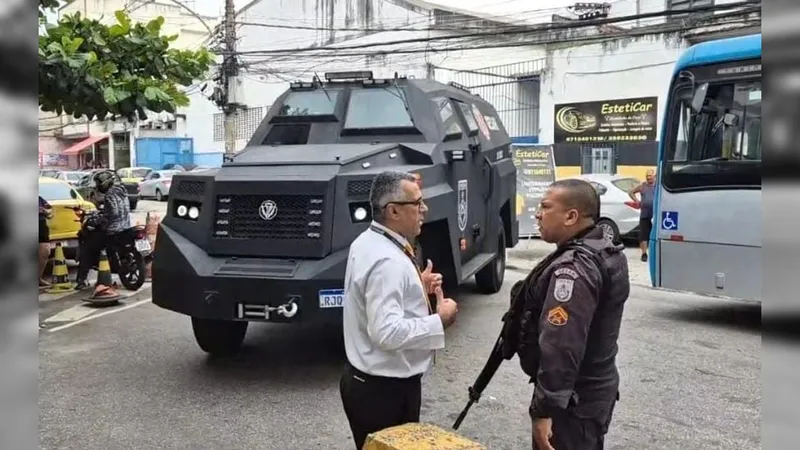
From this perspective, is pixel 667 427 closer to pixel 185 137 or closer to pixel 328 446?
pixel 328 446

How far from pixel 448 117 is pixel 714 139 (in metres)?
2.87

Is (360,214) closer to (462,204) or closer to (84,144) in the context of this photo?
(462,204)

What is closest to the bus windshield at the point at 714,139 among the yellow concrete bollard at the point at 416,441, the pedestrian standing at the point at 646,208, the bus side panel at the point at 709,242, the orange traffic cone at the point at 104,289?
the bus side panel at the point at 709,242

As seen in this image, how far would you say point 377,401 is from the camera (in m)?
2.81

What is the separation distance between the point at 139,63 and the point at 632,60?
648 inches

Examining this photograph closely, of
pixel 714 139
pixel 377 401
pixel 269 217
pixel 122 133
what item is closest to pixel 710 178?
pixel 714 139

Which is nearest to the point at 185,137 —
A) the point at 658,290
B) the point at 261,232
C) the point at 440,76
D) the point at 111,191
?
the point at 440,76

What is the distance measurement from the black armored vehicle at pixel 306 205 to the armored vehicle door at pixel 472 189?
0.08 ft

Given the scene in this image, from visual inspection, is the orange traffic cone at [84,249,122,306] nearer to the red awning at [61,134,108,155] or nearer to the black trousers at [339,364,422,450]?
the black trousers at [339,364,422,450]

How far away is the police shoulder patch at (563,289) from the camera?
2.51m

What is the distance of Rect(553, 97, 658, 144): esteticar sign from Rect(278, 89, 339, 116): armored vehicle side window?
46.2 feet

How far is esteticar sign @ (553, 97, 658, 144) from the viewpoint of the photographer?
18938 millimetres

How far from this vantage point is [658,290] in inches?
384

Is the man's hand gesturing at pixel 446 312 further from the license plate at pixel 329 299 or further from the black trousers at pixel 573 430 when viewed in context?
the license plate at pixel 329 299
